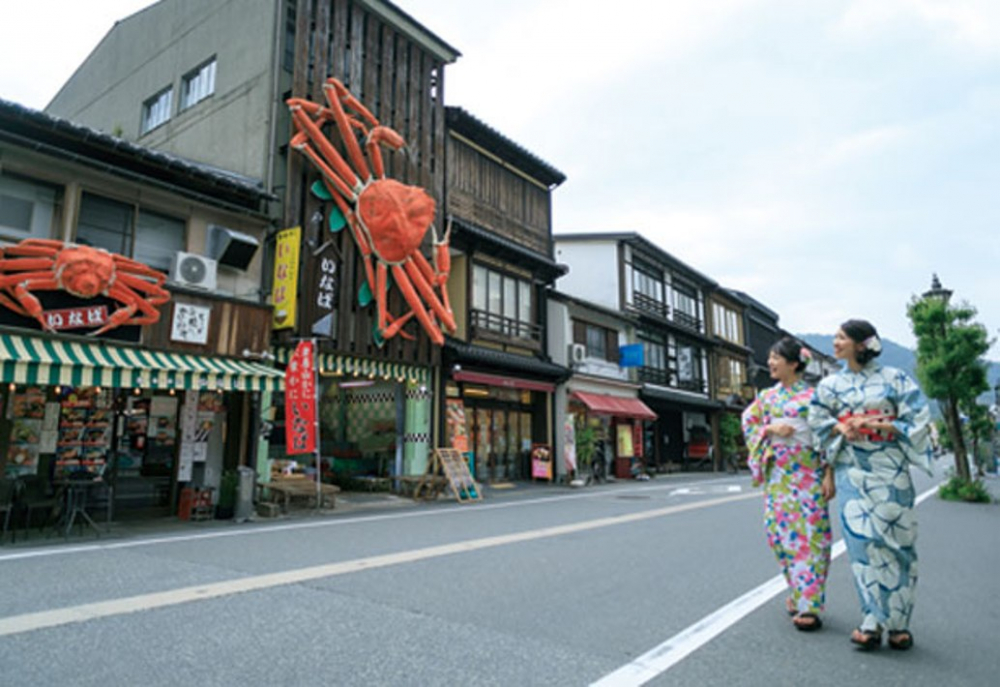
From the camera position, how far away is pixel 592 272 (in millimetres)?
29922

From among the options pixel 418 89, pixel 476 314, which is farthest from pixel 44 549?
pixel 418 89

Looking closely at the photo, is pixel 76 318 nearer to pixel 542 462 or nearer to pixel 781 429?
pixel 781 429

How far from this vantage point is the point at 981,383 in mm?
15391

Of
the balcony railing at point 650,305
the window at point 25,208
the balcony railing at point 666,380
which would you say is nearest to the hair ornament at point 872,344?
the window at point 25,208

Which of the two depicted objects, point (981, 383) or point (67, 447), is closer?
point (67, 447)

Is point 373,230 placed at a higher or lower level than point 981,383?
higher

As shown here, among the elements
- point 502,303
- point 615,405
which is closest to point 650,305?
point 615,405

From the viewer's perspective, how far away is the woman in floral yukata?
4305 mm

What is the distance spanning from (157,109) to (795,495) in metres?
22.1

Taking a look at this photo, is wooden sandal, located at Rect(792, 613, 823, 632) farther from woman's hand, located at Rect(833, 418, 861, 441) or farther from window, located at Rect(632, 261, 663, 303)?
window, located at Rect(632, 261, 663, 303)

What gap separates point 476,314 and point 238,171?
8.27 m

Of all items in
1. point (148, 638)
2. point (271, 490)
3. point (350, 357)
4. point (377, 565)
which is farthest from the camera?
point (350, 357)

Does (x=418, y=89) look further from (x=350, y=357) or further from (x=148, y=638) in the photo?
(x=148, y=638)

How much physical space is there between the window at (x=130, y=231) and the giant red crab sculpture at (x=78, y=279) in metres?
0.85
